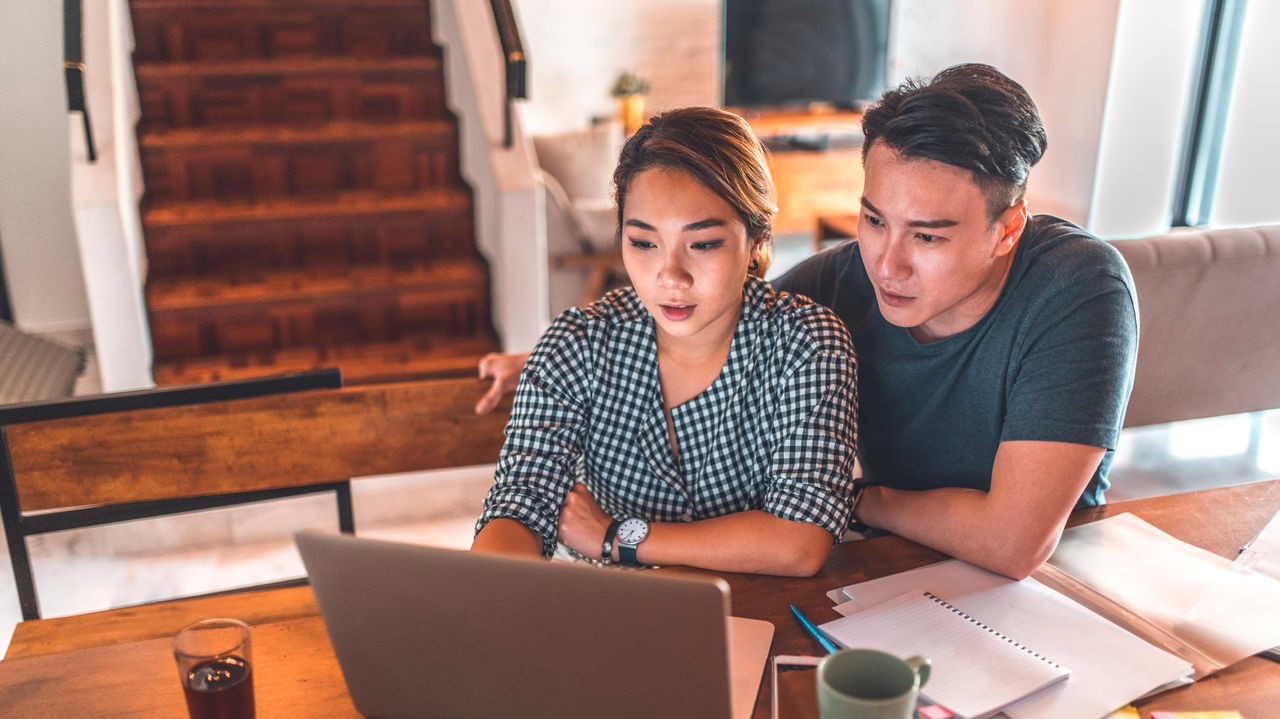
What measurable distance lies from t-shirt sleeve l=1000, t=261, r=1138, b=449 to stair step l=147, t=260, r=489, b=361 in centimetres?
230

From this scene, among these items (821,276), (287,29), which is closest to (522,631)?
(821,276)

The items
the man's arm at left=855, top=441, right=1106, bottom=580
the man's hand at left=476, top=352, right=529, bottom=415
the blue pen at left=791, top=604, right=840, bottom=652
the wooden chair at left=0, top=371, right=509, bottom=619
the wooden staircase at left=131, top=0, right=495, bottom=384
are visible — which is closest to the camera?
the blue pen at left=791, top=604, right=840, bottom=652

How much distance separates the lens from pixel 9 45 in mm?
3994

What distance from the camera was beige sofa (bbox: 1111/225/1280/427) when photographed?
2004 mm

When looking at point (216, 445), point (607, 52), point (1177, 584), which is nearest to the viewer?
point (1177, 584)

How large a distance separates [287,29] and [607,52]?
2.32m

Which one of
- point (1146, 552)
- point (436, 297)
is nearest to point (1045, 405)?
point (1146, 552)

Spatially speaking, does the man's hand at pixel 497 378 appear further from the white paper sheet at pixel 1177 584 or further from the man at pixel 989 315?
the white paper sheet at pixel 1177 584

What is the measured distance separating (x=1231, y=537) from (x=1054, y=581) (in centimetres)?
28

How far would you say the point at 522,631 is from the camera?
0.71 metres

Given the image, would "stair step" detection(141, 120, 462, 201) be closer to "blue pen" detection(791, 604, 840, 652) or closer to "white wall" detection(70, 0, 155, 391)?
"white wall" detection(70, 0, 155, 391)

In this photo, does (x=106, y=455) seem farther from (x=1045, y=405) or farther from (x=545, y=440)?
(x=1045, y=405)

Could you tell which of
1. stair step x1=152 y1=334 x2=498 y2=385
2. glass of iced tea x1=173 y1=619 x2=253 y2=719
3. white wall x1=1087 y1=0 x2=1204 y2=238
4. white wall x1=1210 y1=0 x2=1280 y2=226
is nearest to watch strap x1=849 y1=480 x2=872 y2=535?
glass of iced tea x1=173 y1=619 x2=253 y2=719

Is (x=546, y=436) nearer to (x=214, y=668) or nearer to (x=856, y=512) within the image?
(x=856, y=512)
